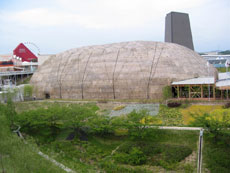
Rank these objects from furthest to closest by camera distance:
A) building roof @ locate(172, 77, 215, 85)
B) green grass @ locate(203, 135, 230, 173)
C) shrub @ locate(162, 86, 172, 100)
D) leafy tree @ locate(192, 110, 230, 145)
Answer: shrub @ locate(162, 86, 172, 100) < building roof @ locate(172, 77, 215, 85) < leafy tree @ locate(192, 110, 230, 145) < green grass @ locate(203, 135, 230, 173)

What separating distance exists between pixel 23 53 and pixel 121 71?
48127 mm

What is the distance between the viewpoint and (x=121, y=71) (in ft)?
99.4

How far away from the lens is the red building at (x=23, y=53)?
68.1 metres

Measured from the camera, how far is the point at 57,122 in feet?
68.4

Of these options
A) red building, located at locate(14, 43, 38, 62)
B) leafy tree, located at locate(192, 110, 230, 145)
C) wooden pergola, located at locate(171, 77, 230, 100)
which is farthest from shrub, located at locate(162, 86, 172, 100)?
red building, located at locate(14, 43, 38, 62)

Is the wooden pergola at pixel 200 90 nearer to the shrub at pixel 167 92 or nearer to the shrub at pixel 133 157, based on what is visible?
the shrub at pixel 167 92

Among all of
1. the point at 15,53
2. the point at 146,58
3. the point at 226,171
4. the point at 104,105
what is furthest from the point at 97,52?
the point at 15,53

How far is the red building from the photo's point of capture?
68.1 metres

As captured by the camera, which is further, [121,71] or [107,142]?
[121,71]

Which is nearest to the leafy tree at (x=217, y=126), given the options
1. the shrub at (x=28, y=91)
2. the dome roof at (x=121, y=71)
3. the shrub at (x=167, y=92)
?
the shrub at (x=167, y=92)

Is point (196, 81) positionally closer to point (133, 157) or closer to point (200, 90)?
point (200, 90)

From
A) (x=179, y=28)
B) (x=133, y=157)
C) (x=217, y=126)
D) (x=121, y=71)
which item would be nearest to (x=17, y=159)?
(x=133, y=157)

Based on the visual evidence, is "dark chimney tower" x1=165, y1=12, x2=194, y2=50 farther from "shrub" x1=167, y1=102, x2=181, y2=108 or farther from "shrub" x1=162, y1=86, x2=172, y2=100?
"shrub" x1=167, y1=102, x2=181, y2=108

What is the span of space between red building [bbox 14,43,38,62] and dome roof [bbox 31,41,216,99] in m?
36.7
